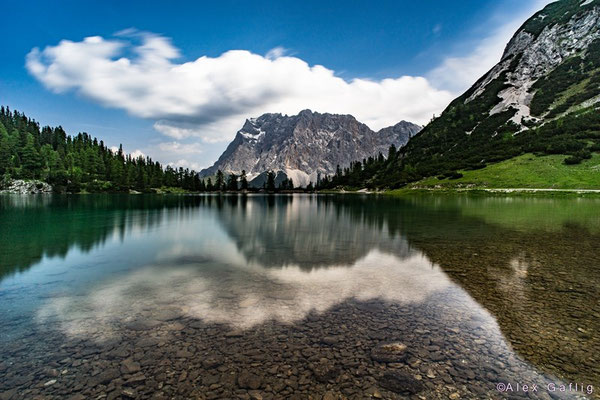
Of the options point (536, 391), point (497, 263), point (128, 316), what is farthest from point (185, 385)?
point (497, 263)

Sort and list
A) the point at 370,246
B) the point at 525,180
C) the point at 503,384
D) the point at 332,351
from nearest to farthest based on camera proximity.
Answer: the point at 503,384 → the point at 332,351 → the point at 370,246 → the point at 525,180

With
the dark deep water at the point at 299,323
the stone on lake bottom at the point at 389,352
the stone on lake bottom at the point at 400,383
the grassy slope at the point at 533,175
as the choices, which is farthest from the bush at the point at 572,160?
the stone on lake bottom at the point at 400,383

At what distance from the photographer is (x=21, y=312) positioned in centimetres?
1471

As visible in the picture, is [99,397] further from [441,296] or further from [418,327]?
[441,296]

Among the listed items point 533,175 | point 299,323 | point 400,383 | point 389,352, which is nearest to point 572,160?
point 533,175

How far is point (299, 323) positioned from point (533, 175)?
166 m

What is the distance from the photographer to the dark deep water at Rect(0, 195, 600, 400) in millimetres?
9359

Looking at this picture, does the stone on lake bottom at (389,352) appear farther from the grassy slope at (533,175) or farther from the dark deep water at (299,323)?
the grassy slope at (533,175)

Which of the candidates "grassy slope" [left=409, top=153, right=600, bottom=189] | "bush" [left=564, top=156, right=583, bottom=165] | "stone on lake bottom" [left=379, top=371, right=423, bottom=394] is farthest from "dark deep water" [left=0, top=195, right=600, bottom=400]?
"bush" [left=564, top=156, right=583, bottom=165]

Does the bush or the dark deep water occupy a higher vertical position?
the bush

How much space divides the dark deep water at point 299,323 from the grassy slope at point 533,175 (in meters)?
127

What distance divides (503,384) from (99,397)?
11.9 metres

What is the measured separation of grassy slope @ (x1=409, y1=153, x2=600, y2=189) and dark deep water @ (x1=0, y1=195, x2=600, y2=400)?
127 m

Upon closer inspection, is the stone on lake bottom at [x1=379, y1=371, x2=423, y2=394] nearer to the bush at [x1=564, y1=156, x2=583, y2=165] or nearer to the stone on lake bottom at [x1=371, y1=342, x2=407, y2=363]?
the stone on lake bottom at [x1=371, y1=342, x2=407, y2=363]
